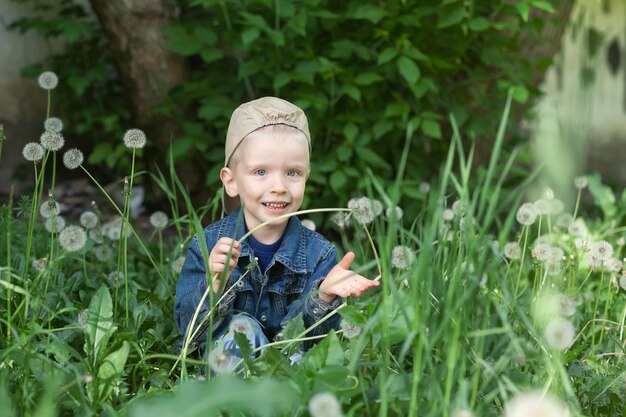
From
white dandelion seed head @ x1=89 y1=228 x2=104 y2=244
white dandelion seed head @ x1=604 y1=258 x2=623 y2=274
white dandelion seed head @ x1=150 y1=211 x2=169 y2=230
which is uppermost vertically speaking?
white dandelion seed head @ x1=604 y1=258 x2=623 y2=274

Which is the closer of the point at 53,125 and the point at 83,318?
the point at 83,318

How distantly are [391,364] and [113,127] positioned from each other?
267 centimetres

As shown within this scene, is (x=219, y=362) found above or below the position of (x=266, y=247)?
above

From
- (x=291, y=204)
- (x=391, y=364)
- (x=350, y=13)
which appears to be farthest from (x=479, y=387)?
(x=350, y=13)

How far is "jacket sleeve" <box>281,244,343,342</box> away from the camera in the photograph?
2053 mm

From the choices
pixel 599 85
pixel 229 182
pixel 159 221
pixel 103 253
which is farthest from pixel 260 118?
pixel 599 85

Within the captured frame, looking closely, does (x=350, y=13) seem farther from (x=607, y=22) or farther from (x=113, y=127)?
(x=607, y=22)

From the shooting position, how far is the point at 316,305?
2.05 metres

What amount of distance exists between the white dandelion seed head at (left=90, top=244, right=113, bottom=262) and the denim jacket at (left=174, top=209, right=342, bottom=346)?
29.0 inches

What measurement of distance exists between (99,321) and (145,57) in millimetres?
2425

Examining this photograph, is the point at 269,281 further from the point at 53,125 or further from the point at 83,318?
→ the point at 53,125

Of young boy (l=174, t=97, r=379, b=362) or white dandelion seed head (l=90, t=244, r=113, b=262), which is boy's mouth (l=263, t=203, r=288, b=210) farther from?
white dandelion seed head (l=90, t=244, r=113, b=262)

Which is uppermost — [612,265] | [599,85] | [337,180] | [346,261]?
[346,261]

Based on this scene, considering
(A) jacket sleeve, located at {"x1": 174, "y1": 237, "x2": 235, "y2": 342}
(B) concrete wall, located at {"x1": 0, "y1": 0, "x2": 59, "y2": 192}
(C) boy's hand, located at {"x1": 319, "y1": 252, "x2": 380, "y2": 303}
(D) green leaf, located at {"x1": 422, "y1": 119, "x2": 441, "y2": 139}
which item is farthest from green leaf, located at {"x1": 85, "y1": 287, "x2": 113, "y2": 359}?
(B) concrete wall, located at {"x1": 0, "y1": 0, "x2": 59, "y2": 192}
